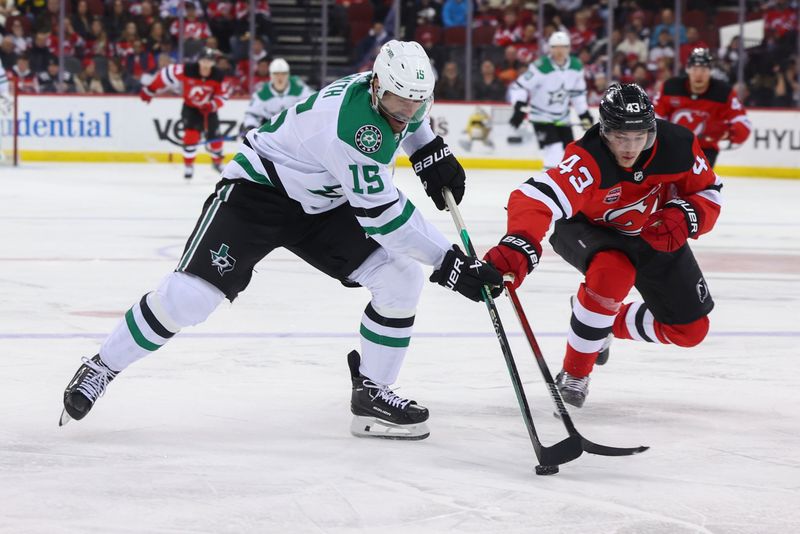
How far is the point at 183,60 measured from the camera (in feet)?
44.8

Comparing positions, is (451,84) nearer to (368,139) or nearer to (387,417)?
(387,417)

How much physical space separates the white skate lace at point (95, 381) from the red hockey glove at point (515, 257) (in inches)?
37.5

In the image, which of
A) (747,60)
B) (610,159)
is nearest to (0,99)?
(747,60)

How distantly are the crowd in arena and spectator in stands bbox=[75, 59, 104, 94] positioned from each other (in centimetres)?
1

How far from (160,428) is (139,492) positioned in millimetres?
555

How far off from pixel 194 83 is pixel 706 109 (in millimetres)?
5775

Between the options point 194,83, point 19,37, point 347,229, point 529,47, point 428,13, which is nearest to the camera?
point 347,229

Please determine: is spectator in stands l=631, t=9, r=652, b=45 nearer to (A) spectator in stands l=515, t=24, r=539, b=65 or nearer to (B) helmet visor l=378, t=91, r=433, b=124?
(A) spectator in stands l=515, t=24, r=539, b=65

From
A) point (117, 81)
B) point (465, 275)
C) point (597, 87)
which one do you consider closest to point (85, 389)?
point (465, 275)

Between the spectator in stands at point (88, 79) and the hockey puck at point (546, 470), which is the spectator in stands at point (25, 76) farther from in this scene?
the hockey puck at point (546, 470)

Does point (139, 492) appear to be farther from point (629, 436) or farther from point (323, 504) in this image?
point (629, 436)

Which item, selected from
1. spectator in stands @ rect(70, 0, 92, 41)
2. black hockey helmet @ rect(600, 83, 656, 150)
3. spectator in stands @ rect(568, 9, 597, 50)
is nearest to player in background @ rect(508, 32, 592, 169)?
spectator in stands @ rect(568, 9, 597, 50)

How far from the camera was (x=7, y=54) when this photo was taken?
43.9ft

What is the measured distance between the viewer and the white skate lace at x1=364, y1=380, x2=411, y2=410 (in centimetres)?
310
